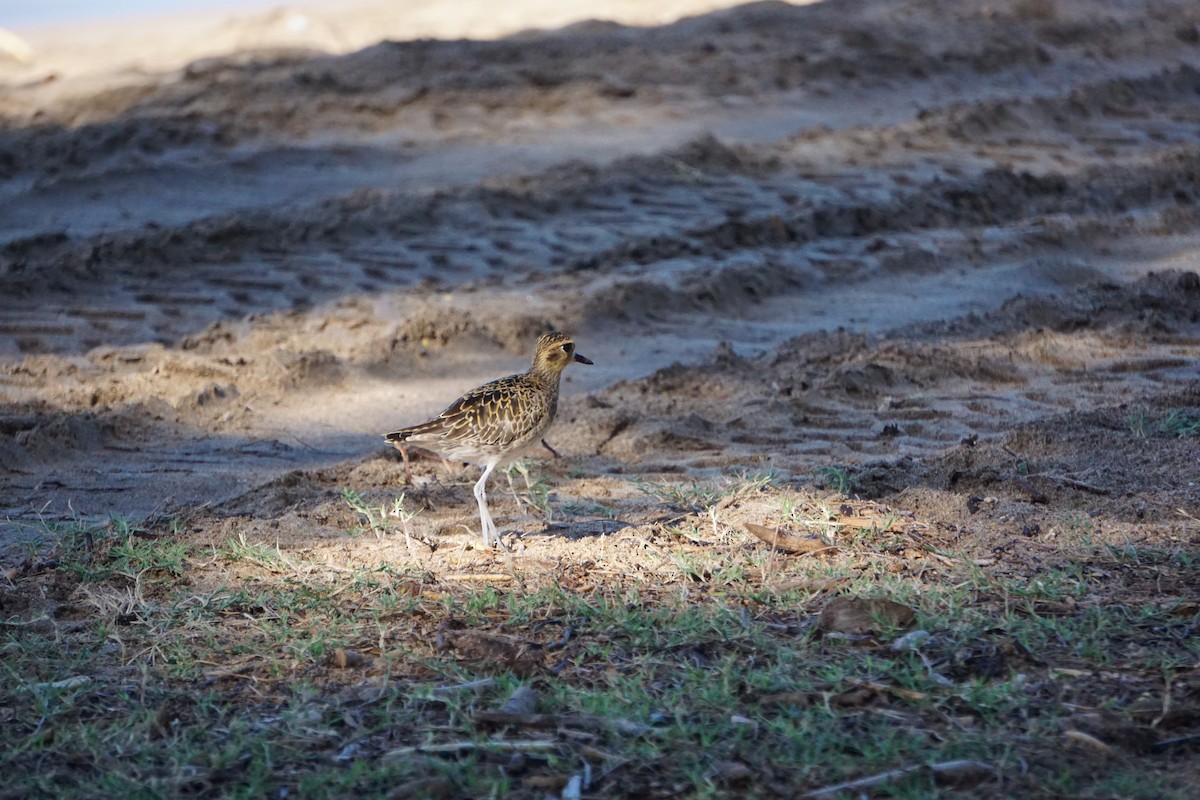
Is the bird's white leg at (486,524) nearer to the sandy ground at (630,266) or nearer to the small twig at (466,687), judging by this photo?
the sandy ground at (630,266)

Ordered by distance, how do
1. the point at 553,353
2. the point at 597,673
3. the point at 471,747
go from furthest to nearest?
the point at 553,353 → the point at 597,673 → the point at 471,747

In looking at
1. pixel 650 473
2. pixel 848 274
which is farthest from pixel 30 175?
→ pixel 650 473

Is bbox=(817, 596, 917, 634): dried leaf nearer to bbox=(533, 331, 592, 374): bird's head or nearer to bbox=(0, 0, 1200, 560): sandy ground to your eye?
bbox=(0, 0, 1200, 560): sandy ground

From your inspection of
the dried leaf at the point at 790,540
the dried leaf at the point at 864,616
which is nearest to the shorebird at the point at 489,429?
the dried leaf at the point at 790,540

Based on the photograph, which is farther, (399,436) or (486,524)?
(399,436)

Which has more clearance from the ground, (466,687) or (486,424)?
(486,424)

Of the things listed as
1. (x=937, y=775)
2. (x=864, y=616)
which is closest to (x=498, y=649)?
(x=864, y=616)

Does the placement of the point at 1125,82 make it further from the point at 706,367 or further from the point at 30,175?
the point at 30,175

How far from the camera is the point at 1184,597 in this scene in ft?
15.1

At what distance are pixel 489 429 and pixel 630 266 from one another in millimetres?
5331

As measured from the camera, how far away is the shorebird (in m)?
5.43

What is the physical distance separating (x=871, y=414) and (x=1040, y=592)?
9.52ft

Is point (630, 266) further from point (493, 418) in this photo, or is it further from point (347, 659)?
point (347, 659)

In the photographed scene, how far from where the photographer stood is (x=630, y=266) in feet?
34.7
